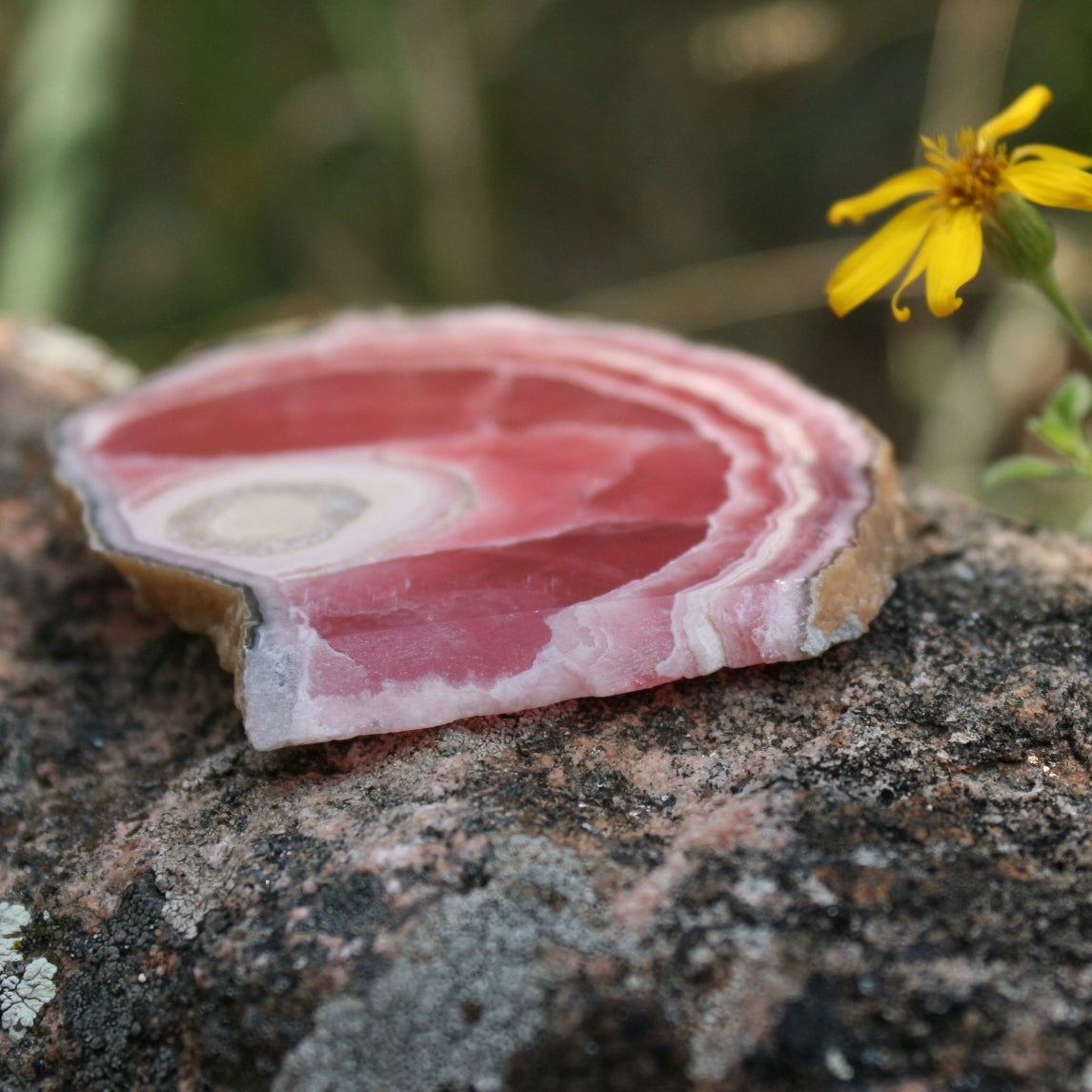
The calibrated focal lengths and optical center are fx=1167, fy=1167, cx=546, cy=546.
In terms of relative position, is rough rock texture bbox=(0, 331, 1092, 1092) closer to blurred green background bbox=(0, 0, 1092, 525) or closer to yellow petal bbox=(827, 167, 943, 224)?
yellow petal bbox=(827, 167, 943, 224)

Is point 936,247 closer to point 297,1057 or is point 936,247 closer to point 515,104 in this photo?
point 297,1057

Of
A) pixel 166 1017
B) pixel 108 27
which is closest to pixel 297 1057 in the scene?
pixel 166 1017

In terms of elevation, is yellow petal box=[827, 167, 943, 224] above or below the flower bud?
above

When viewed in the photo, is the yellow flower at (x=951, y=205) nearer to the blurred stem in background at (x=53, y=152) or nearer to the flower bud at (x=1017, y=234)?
the flower bud at (x=1017, y=234)

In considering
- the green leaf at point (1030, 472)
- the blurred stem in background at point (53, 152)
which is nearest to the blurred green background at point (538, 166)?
the blurred stem in background at point (53, 152)

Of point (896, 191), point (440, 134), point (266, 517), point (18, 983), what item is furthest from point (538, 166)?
point (18, 983)

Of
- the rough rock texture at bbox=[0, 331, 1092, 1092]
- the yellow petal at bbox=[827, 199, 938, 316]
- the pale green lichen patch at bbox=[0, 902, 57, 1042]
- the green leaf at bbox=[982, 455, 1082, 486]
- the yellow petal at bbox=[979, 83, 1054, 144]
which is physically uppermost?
the yellow petal at bbox=[979, 83, 1054, 144]

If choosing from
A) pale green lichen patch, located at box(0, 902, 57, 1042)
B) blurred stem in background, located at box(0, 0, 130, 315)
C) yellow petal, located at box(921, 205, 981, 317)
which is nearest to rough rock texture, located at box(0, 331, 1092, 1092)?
pale green lichen patch, located at box(0, 902, 57, 1042)
